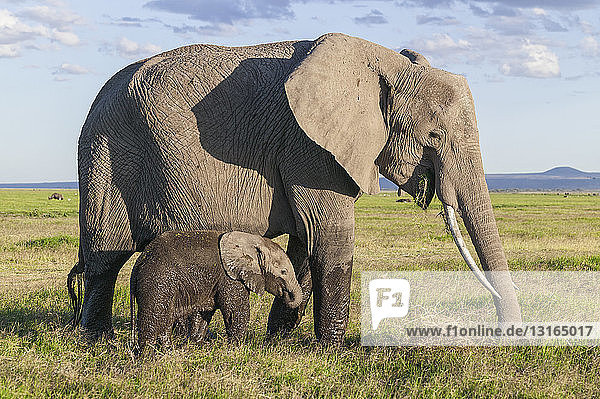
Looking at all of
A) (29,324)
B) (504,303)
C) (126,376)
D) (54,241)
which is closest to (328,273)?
(504,303)

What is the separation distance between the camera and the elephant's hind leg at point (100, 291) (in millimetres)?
7871

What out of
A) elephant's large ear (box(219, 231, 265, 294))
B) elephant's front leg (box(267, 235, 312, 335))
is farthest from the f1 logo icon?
elephant's large ear (box(219, 231, 265, 294))

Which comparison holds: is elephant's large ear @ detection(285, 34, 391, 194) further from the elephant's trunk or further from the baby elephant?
the baby elephant

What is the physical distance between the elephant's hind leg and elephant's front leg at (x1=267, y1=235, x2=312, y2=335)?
5.97 feet

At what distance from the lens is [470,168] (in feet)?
23.8

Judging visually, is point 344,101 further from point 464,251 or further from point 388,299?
point 388,299

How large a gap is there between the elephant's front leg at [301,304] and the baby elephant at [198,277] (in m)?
0.73

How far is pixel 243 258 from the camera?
7.14 m

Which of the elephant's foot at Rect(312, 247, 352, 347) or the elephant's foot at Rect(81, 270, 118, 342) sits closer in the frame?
the elephant's foot at Rect(312, 247, 352, 347)

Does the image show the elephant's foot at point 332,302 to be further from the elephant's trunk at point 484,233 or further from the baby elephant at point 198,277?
the elephant's trunk at point 484,233

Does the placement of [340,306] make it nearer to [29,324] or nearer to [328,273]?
[328,273]

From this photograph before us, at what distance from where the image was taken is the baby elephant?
684cm

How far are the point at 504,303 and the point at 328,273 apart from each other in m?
1.79

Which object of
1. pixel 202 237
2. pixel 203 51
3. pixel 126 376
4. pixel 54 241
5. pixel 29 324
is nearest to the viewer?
pixel 126 376
